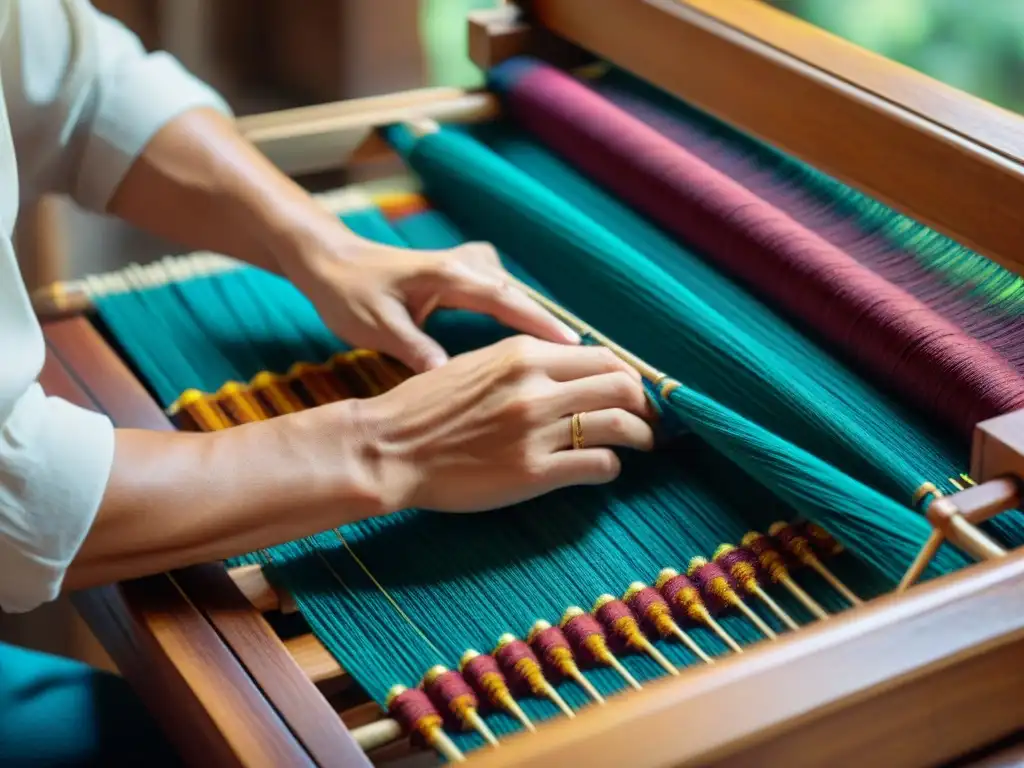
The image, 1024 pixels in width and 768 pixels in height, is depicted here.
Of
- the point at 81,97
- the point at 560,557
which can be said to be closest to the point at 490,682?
the point at 560,557

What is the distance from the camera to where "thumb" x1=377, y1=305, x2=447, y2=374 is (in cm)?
98

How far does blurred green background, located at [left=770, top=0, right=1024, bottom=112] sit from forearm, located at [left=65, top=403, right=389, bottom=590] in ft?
3.00

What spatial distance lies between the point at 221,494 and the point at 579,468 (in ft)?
0.80

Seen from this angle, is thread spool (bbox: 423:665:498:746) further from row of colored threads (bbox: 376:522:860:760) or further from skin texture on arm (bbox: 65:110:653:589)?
skin texture on arm (bbox: 65:110:653:589)

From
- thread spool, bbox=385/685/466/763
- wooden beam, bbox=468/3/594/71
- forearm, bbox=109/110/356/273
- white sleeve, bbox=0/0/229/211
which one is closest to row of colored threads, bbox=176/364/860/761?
thread spool, bbox=385/685/466/763

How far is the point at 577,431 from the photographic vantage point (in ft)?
2.84

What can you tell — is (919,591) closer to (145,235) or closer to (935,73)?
(935,73)

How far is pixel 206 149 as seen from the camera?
1.13 metres

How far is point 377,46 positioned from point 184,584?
5.93 feet

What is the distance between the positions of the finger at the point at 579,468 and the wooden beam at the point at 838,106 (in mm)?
346

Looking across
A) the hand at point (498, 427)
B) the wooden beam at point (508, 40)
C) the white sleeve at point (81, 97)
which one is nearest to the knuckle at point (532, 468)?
the hand at point (498, 427)

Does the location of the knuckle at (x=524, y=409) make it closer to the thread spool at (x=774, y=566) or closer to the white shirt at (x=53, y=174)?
the thread spool at (x=774, y=566)

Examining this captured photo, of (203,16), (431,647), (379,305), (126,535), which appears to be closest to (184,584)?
(126,535)

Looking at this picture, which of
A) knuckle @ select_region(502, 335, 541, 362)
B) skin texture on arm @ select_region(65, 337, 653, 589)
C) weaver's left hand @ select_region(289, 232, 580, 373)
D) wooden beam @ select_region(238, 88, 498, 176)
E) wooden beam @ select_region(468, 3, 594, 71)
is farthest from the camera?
wooden beam @ select_region(468, 3, 594, 71)
